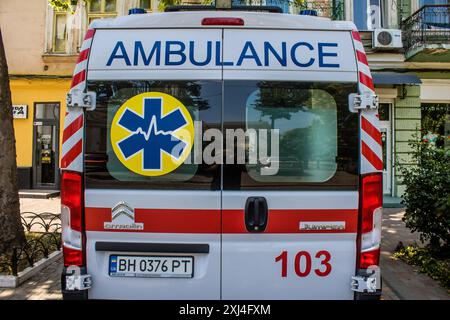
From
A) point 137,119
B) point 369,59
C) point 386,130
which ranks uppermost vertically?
point 369,59

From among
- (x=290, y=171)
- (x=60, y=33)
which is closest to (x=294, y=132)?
(x=290, y=171)

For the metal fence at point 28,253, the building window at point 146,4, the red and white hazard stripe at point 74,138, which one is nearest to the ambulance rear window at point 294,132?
the red and white hazard stripe at point 74,138

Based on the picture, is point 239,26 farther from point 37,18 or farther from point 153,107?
point 37,18

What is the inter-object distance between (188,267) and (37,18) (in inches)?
547

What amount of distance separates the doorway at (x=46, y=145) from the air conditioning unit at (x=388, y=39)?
A: 34.9 feet

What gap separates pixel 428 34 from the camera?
12.1 metres

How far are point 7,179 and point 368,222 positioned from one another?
5170 mm

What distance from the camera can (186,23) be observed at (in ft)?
9.00

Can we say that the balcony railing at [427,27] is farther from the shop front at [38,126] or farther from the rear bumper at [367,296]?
the shop front at [38,126]

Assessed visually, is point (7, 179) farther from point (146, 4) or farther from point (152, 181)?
point (146, 4)
